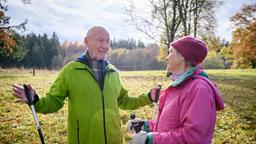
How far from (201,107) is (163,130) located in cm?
57

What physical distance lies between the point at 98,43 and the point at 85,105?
3.06 ft

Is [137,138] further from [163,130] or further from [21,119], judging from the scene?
[21,119]

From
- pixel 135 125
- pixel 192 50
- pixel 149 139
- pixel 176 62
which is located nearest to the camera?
pixel 149 139

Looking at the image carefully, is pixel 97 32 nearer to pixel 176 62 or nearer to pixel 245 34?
pixel 176 62

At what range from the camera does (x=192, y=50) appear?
10.9 feet

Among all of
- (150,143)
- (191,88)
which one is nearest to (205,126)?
(191,88)

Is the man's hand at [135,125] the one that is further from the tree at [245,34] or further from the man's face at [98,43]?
the tree at [245,34]

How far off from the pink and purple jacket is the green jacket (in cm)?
106

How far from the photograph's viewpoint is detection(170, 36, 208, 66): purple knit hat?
332 centimetres

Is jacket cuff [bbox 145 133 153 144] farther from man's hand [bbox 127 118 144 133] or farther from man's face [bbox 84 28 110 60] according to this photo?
man's face [bbox 84 28 110 60]

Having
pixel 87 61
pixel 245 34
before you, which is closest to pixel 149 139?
pixel 87 61

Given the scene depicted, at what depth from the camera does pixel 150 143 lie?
320 centimetres

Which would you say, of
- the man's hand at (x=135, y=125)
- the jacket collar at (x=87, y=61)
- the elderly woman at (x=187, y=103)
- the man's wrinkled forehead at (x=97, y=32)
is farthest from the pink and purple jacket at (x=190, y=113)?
Answer: the man's wrinkled forehead at (x=97, y=32)

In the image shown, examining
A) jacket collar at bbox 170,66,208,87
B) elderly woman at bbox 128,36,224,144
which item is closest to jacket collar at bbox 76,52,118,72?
elderly woman at bbox 128,36,224,144
